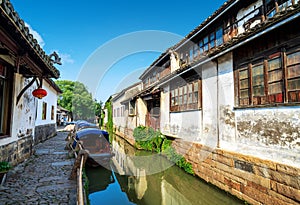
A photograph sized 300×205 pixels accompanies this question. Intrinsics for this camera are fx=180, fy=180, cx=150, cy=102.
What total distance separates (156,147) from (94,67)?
6.93 meters

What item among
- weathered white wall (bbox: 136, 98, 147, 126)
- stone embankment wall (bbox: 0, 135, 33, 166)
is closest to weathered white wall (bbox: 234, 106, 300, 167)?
stone embankment wall (bbox: 0, 135, 33, 166)

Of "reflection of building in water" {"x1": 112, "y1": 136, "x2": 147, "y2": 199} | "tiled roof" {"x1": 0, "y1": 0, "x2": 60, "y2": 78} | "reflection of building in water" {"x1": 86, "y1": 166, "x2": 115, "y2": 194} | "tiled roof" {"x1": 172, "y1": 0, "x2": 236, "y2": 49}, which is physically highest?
"tiled roof" {"x1": 172, "y1": 0, "x2": 236, "y2": 49}

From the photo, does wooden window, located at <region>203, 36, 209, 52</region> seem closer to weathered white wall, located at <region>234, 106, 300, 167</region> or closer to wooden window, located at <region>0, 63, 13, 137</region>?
weathered white wall, located at <region>234, 106, 300, 167</region>

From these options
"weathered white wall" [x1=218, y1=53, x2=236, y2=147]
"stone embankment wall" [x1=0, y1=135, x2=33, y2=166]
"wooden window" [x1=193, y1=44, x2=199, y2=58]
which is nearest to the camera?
"stone embankment wall" [x1=0, y1=135, x2=33, y2=166]

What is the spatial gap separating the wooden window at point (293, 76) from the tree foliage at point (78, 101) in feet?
138

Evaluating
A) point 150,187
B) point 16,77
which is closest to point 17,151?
point 16,77

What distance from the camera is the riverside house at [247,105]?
158 inches

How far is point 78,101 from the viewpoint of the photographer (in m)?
41.4

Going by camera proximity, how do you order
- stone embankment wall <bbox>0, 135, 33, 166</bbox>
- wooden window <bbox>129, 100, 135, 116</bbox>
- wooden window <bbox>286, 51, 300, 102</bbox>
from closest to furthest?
wooden window <bbox>286, 51, 300, 102</bbox> < stone embankment wall <bbox>0, 135, 33, 166</bbox> < wooden window <bbox>129, 100, 135, 116</bbox>

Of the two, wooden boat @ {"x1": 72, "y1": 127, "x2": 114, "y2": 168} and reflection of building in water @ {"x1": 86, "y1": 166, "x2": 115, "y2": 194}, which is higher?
wooden boat @ {"x1": 72, "y1": 127, "x2": 114, "y2": 168}

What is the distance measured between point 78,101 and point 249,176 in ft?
136

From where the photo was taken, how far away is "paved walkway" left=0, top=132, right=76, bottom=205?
3738mm

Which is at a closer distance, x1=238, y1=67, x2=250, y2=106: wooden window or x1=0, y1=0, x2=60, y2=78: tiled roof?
x1=0, y1=0, x2=60, y2=78: tiled roof

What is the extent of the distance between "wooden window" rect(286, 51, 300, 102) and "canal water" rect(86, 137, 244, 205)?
3.06 meters
